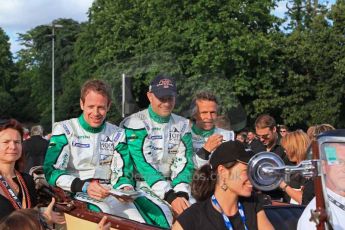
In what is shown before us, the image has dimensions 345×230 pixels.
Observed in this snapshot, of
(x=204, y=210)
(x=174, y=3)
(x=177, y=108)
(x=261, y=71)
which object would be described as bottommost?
(x=204, y=210)

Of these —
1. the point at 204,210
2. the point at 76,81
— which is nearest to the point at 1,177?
the point at 204,210

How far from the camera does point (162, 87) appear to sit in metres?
5.57

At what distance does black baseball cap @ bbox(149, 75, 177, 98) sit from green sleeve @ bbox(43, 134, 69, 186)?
89cm

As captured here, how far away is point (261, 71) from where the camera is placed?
37406 mm

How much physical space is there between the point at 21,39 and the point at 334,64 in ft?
137

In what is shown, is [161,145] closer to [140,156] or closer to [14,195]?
[140,156]

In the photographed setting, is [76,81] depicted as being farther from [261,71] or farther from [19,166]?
[19,166]

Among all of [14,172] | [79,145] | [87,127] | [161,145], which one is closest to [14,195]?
[14,172]

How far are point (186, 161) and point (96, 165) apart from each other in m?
0.81

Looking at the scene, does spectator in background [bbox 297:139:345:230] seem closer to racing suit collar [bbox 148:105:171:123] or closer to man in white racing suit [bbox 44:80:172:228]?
man in white racing suit [bbox 44:80:172:228]

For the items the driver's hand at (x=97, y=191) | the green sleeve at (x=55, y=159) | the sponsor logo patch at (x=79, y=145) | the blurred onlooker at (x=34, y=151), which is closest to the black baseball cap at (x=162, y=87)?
the sponsor logo patch at (x=79, y=145)

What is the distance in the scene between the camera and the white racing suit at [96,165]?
514 cm

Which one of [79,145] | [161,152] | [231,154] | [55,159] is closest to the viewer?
[231,154]

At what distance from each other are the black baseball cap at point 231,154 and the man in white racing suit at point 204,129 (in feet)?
4.85
